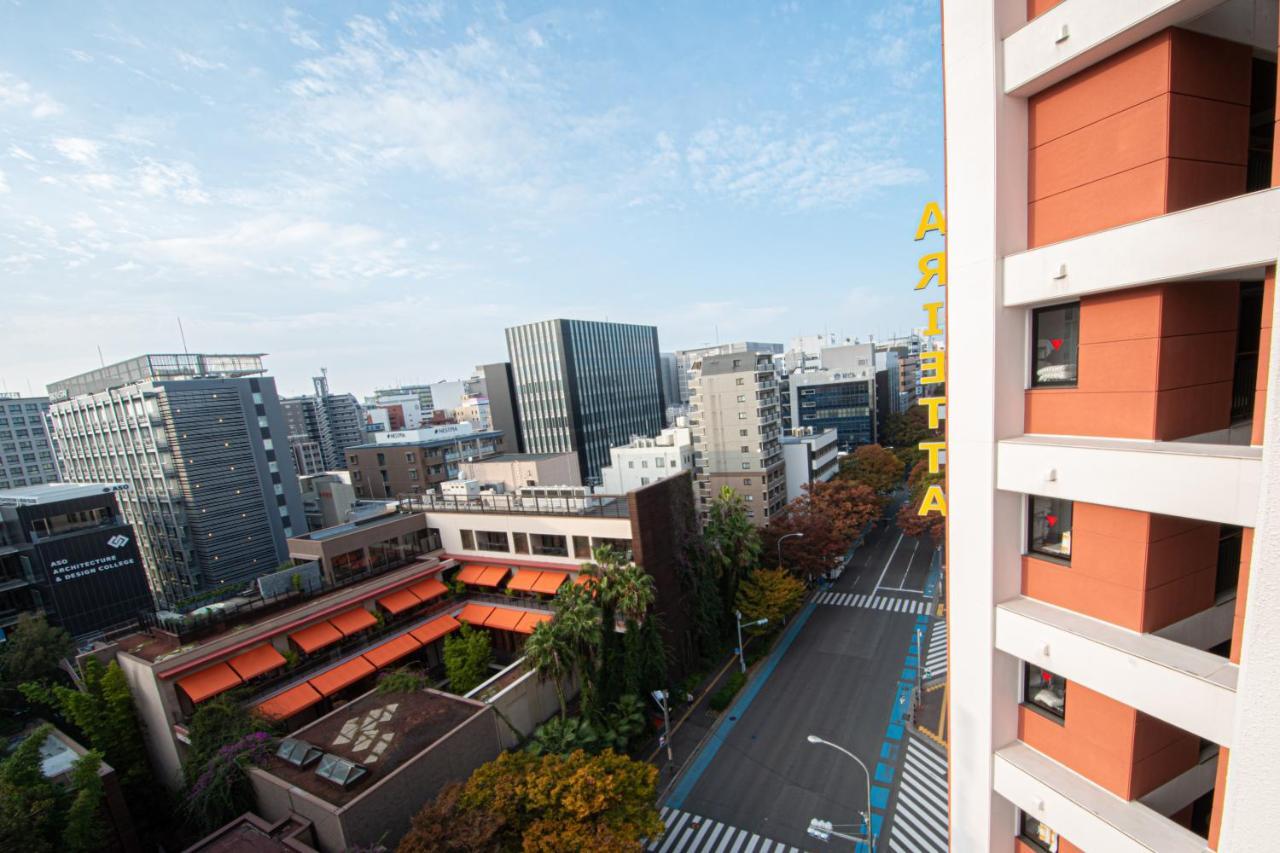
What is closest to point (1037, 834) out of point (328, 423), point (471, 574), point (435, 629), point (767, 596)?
point (767, 596)

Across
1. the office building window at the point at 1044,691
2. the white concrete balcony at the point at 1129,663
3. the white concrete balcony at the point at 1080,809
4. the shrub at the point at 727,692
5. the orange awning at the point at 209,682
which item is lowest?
the shrub at the point at 727,692

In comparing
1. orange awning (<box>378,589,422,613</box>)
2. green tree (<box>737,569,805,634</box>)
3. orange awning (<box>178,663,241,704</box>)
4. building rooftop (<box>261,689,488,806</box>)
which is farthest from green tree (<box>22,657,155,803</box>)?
green tree (<box>737,569,805,634</box>)

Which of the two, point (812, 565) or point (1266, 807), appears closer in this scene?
point (1266, 807)

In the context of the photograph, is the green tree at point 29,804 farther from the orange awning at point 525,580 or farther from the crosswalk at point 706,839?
the crosswalk at point 706,839

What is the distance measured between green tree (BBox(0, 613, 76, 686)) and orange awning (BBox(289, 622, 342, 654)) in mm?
19043

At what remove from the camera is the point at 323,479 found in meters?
73.6

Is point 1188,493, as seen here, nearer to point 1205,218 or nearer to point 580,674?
point 1205,218

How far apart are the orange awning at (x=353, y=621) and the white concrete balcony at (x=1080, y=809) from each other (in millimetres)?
35383

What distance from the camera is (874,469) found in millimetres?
72062

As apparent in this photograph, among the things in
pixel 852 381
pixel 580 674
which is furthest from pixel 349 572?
pixel 852 381

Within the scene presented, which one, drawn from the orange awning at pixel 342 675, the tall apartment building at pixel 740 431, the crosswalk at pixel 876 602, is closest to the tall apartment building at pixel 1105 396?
the orange awning at pixel 342 675

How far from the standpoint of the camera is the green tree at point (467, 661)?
3102 cm

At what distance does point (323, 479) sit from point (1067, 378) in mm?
83837

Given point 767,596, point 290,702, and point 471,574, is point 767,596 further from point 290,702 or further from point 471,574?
point 290,702
